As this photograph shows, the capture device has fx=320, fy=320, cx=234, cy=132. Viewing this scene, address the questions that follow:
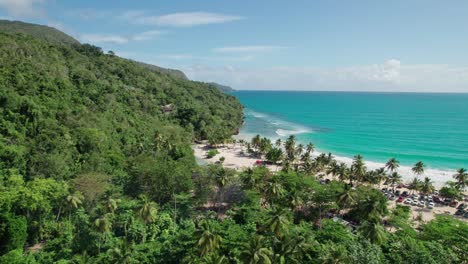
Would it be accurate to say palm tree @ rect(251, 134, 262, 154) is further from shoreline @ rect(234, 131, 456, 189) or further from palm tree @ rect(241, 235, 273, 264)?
palm tree @ rect(241, 235, 273, 264)

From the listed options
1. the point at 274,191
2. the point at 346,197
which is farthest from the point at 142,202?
the point at 346,197

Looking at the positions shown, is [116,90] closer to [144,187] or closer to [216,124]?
[216,124]

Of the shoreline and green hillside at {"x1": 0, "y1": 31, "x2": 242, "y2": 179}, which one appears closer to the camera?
green hillside at {"x1": 0, "y1": 31, "x2": 242, "y2": 179}

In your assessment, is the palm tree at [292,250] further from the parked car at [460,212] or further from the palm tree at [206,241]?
the parked car at [460,212]

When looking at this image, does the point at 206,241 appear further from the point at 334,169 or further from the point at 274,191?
the point at 334,169

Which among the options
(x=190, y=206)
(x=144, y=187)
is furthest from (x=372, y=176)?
(x=144, y=187)


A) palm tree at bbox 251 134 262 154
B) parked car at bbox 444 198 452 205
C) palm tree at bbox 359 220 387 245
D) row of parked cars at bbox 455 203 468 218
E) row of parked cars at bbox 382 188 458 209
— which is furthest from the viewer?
palm tree at bbox 251 134 262 154

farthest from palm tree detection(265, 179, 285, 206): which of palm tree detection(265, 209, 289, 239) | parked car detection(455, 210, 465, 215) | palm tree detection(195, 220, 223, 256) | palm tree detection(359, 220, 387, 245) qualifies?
parked car detection(455, 210, 465, 215)
